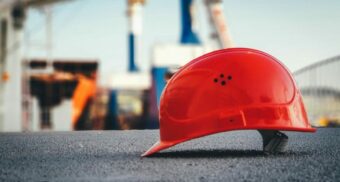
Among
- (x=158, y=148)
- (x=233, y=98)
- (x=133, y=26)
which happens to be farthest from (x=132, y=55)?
(x=233, y=98)

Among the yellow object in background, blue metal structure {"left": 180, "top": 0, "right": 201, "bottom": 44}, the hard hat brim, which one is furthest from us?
blue metal structure {"left": 180, "top": 0, "right": 201, "bottom": 44}

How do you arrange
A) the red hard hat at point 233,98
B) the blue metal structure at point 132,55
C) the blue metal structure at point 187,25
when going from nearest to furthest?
the red hard hat at point 233,98
the blue metal structure at point 187,25
the blue metal structure at point 132,55

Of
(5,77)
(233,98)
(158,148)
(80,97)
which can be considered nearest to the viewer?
(233,98)

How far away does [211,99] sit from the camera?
282 cm

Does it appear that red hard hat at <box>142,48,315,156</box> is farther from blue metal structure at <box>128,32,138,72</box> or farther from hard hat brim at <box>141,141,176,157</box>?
blue metal structure at <box>128,32,138,72</box>

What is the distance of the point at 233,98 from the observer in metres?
2.80

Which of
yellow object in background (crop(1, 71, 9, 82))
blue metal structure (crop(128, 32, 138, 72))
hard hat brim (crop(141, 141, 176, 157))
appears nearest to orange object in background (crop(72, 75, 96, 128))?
blue metal structure (crop(128, 32, 138, 72))

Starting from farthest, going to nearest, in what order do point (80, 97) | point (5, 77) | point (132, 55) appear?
point (132, 55) < point (80, 97) < point (5, 77)

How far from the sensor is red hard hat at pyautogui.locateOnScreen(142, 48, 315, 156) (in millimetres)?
2770

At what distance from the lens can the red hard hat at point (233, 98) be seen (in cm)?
277

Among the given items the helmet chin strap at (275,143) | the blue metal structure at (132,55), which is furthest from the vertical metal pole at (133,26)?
the helmet chin strap at (275,143)

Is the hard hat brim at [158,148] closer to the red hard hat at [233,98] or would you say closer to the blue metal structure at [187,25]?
the red hard hat at [233,98]

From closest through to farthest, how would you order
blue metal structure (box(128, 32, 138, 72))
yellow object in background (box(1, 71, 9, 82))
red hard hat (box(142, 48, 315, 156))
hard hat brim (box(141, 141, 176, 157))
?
1. red hard hat (box(142, 48, 315, 156))
2. hard hat brim (box(141, 141, 176, 157))
3. yellow object in background (box(1, 71, 9, 82))
4. blue metal structure (box(128, 32, 138, 72))

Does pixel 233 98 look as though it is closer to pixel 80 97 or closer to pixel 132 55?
pixel 80 97
